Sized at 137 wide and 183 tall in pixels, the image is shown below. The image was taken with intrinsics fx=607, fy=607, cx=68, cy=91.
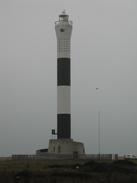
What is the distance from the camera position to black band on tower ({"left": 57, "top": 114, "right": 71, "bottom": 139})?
76.7 meters

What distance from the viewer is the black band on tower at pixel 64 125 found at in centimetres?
7669

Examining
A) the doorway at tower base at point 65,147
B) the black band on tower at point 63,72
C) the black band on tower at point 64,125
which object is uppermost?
the black band on tower at point 63,72

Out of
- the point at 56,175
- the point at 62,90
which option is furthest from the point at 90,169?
the point at 62,90

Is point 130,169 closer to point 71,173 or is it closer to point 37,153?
point 71,173

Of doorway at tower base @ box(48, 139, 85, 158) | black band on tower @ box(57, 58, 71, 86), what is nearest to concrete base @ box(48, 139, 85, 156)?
doorway at tower base @ box(48, 139, 85, 158)

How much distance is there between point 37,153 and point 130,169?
37.0 m

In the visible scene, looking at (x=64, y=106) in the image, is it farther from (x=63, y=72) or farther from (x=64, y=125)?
(x=63, y=72)

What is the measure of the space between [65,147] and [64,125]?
9.20 feet

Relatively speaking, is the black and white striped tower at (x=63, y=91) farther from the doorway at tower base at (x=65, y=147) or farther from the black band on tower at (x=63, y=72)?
the doorway at tower base at (x=65, y=147)

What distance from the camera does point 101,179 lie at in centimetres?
3778

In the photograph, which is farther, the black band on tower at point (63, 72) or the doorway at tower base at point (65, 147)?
the doorway at tower base at point (65, 147)

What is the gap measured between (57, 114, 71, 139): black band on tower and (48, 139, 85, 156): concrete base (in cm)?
76

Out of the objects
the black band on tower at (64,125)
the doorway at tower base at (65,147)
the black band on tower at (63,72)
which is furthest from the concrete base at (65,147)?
the black band on tower at (63,72)

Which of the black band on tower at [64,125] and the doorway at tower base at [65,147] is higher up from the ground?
the black band on tower at [64,125]
